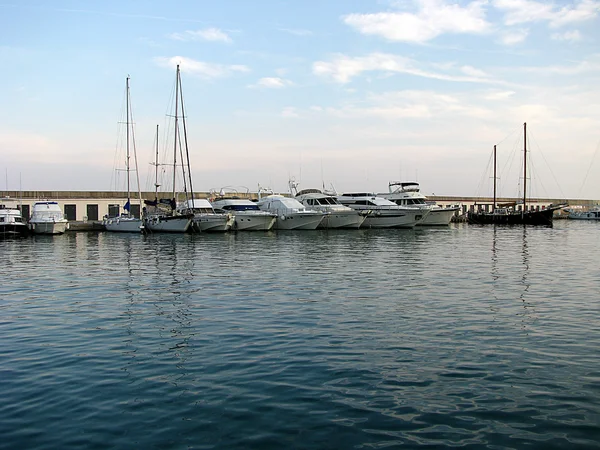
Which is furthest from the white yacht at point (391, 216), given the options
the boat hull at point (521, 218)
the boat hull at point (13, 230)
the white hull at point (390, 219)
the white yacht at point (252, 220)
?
the boat hull at point (13, 230)

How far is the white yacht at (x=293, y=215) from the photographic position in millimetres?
64062

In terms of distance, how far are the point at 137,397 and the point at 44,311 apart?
8740mm

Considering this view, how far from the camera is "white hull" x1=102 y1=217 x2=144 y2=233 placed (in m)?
62.4

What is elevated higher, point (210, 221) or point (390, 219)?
point (210, 221)

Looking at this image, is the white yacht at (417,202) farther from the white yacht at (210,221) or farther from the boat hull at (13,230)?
the boat hull at (13,230)

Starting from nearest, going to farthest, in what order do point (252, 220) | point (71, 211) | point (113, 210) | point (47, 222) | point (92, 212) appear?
point (47, 222)
point (252, 220)
point (71, 211)
point (92, 212)
point (113, 210)

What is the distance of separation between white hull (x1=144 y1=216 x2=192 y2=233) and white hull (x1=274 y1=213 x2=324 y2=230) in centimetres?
1166

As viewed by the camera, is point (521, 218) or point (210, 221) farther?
point (521, 218)

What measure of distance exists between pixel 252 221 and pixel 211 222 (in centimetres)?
503

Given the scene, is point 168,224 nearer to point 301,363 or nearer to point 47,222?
point 47,222

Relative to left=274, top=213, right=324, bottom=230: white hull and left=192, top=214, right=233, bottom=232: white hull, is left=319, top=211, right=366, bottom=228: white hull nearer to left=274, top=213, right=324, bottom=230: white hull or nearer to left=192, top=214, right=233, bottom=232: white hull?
left=274, top=213, right=324, bottom=230: white hull

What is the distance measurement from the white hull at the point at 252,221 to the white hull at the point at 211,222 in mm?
3007

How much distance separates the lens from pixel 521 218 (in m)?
88.3

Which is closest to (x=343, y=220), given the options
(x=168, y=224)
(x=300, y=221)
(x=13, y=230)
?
(x=300, y=221)
